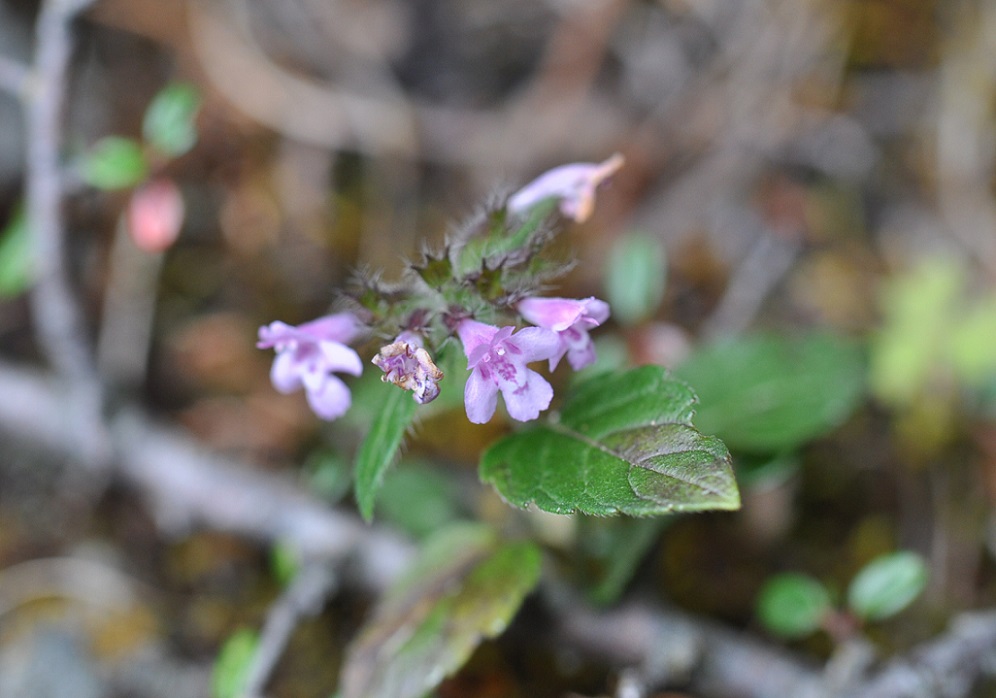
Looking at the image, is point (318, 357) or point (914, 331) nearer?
point (318, 357)

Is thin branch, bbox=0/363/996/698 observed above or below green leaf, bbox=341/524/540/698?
below

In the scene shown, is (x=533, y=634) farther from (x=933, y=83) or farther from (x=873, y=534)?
(x=933, y=83)

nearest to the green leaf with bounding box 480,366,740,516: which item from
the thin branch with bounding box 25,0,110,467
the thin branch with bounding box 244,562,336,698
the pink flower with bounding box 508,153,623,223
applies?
the pink flower with bounding box 508,153,623,223

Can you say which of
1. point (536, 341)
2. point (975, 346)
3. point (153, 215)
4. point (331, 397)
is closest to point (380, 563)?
point (331, 397)

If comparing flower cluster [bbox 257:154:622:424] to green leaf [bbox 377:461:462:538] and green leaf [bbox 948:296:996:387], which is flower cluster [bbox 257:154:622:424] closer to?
green leaf [bbox 377:461:462:538]

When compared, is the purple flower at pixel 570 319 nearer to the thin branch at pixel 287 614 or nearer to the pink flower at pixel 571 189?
the pink flower at pixel 571 189

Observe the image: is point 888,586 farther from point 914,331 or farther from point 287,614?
point 287,614

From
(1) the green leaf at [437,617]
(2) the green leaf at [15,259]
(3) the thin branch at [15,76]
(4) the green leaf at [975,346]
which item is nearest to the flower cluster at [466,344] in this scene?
(1) the green leaf at [437,617]
